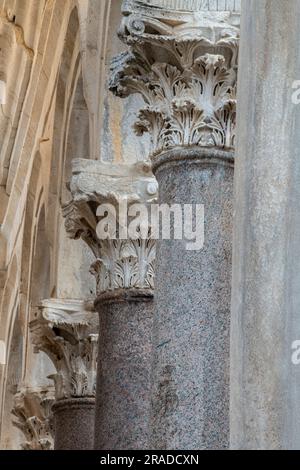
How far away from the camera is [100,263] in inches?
519

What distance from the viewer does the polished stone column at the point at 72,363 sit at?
15.9m

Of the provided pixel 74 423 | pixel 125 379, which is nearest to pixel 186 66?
pixel 125 379

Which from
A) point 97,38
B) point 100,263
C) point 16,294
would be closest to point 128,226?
point 100,263

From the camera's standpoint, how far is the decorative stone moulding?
12.8m

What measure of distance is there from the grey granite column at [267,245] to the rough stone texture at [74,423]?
8.39m

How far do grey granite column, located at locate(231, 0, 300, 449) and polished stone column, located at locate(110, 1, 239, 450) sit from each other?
2197 millimetres

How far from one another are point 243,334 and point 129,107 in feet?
22.1

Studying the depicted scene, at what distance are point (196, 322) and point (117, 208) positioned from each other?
3718mm

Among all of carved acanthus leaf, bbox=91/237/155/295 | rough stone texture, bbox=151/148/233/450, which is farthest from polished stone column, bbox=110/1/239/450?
carved acanthus leaf, bbox=91/237/155/295

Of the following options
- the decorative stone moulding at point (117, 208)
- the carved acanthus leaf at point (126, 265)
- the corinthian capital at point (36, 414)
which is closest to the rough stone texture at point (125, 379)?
the carved acanthus leaf at point (126, 265)

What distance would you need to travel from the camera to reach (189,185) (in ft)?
32.0
